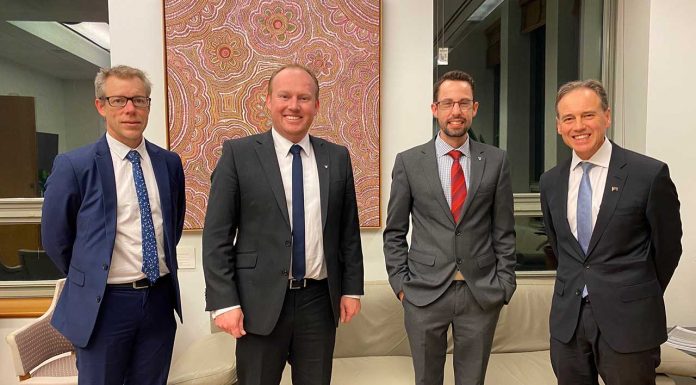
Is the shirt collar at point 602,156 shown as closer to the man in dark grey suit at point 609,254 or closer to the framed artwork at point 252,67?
the man in dark grey suit at point 609,254

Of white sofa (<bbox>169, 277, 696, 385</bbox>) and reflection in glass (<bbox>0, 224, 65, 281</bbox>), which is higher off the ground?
reflection in glass (<bbox>0, 224, 65, 281</bbox>)

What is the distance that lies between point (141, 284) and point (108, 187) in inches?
14.9

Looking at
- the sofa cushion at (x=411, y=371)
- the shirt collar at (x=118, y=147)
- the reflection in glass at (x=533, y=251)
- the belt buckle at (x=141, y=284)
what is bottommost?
the sofa cushion at (x=411, y=371)

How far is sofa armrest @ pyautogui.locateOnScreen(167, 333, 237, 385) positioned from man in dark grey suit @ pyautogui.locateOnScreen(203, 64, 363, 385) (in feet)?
2.25

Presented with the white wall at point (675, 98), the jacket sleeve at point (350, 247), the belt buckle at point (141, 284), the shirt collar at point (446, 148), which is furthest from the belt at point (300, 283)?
the white wall at point (675, 98)

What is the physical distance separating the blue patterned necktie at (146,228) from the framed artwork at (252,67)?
112 centimetres

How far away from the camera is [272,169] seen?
1.65 meters

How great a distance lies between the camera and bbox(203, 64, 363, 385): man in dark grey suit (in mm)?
1604

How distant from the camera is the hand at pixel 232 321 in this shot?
1.57 metres

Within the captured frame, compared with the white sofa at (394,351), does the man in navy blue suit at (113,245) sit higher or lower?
higher

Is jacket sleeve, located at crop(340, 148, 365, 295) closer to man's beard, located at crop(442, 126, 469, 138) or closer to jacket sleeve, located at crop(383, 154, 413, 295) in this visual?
jacket sleeve, located at crop(383, 154, 413, 295)

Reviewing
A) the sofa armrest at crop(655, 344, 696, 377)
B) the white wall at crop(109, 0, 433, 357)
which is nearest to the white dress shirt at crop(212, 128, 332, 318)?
the white wall at crop(109, 0, 433, 357)

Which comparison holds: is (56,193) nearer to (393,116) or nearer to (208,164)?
(208,164)

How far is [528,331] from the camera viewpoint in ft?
9.57
